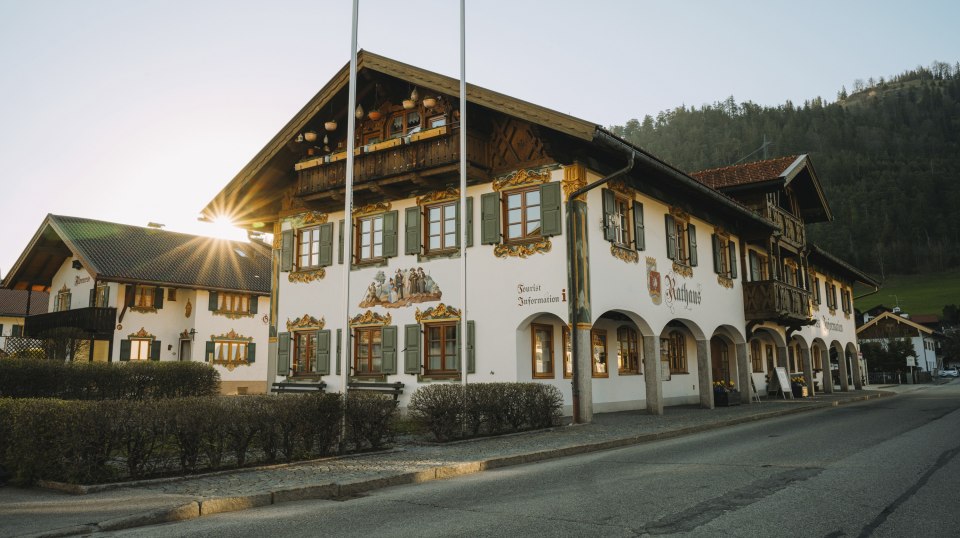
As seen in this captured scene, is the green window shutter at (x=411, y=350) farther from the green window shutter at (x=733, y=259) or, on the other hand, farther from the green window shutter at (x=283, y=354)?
the green window shutter at (x=733, y=259)

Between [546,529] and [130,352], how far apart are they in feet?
107

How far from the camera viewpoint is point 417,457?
11.7m

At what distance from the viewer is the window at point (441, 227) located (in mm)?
20297

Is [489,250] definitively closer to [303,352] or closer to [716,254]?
[303,352]

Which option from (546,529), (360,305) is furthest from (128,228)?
(546,529)

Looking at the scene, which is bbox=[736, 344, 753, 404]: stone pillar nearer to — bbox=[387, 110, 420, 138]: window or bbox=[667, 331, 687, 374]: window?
bbox=[667, 331, 687, 374]: window

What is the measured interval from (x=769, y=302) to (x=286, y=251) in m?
17.2

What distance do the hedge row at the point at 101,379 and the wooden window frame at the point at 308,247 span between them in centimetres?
478

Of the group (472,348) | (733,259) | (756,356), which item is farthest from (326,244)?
(756,356)

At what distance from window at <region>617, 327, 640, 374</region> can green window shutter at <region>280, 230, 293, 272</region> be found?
10919mm

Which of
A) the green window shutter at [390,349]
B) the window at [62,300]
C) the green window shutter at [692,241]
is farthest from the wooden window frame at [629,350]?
the window at [62,300]

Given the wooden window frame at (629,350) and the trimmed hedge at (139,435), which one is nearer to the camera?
the trimmed hedge at (139,435)

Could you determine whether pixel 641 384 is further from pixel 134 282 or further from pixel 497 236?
pixel 134 282

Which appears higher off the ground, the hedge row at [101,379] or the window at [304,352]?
the window at [304,352]
